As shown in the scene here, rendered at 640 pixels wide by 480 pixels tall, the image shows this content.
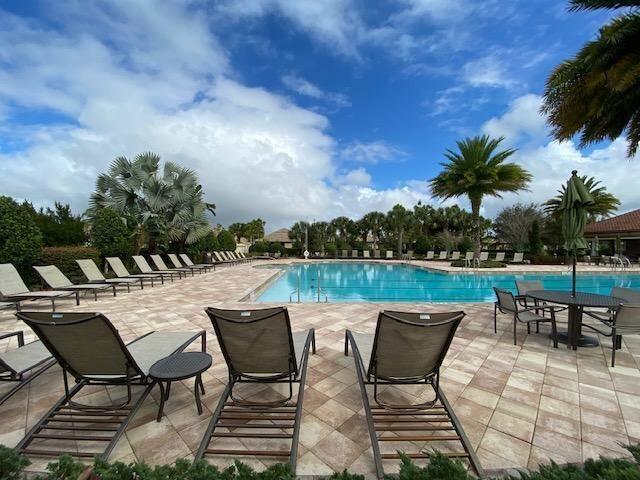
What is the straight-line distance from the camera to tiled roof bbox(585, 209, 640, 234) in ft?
71.6

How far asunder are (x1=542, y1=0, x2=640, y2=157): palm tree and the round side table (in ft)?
30.0

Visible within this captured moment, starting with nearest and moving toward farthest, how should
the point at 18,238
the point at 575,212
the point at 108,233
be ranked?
the point at 575,212 → the point at 18,238 → the point at 108,233

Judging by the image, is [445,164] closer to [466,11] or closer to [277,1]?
[466,11]

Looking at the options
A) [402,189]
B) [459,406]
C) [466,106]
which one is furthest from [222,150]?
[402,189]

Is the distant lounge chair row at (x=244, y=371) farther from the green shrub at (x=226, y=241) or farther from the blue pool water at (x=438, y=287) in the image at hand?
the green shrub at (x=226, y=241)

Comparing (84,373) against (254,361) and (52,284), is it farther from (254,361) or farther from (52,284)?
(52,284)

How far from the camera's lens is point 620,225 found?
23.0 m

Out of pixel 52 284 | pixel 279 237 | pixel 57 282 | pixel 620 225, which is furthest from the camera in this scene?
pixel 279 237

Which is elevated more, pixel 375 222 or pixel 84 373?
pixel 375 222

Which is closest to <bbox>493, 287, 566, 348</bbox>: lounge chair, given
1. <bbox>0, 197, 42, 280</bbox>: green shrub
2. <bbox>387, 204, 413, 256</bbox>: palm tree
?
<bbox>0, 197, 42, 280</bbox>: green shrub

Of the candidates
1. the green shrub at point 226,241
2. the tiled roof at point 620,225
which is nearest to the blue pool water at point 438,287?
the green shrub at point 226,241

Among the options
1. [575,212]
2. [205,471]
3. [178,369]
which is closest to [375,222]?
[575,212]

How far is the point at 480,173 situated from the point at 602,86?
1066cm

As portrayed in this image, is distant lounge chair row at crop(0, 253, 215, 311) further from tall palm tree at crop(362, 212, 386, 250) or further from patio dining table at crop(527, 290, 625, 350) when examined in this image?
tall palm tree at crop(362, 212, 386, 250)
